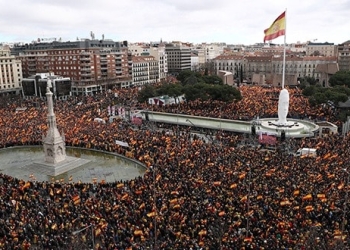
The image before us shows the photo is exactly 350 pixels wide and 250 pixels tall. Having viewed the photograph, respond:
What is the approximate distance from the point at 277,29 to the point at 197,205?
24.4 m

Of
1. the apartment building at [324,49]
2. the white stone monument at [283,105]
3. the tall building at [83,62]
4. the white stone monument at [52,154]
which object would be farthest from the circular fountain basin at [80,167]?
the apartment building at [324,49]

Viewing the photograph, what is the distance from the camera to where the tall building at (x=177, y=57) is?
14112cm

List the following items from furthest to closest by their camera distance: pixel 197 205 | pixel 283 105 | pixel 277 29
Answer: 1. pixel 283 105
2. pixel 277 29
3. pixel 197 205

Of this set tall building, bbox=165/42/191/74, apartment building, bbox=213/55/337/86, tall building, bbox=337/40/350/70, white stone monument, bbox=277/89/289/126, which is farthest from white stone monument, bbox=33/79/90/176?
tall building, bbox=165/42/191/74

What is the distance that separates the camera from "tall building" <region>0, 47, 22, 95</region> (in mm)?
83812

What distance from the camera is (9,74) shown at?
85.6m

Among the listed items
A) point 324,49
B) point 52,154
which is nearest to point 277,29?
point 52,154

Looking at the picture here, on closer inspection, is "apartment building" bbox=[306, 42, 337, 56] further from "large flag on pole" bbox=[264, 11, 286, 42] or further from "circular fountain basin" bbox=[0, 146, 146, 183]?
"circular fountain basin" bbox=[0, 146, 146, 183]

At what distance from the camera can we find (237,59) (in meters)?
127

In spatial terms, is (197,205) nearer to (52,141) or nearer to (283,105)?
(52,141)

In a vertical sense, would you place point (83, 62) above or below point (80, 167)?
above

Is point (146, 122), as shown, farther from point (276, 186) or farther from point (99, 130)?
point (276, 186)

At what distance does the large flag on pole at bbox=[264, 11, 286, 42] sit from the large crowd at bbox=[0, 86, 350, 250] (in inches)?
475

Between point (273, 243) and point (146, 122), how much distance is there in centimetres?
3477
